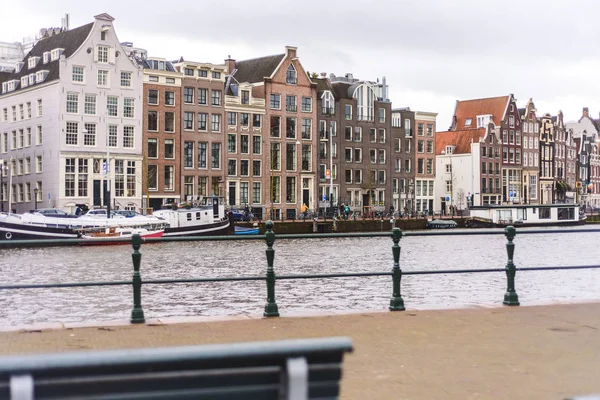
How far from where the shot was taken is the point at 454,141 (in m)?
106

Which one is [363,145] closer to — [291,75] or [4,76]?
[291,75]

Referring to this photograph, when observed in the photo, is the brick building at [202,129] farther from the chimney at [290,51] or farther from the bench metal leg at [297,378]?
the bench metal leg at [297,378]

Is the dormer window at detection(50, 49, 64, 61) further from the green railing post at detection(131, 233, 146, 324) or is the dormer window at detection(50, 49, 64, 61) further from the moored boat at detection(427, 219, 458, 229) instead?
the green railing post at detection(131, 233, 146, 324)

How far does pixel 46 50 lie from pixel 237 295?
51427mm

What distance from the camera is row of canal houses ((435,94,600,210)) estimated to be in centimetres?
10231

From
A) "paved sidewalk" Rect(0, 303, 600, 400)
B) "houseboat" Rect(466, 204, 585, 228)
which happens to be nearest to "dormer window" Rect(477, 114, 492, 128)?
"houseboat" Rect(466, 204, 585, 228)

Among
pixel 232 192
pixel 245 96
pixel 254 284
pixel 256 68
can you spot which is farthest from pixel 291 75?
pixel 254 284

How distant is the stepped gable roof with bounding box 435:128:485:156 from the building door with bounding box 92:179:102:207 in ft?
168

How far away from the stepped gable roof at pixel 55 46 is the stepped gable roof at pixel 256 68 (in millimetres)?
16989

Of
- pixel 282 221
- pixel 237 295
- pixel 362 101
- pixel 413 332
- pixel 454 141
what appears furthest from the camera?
pixel 454 141

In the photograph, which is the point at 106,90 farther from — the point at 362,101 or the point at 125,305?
the point at 125,305

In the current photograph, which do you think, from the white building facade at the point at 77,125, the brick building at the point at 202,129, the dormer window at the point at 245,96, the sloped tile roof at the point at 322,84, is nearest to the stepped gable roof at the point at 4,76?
the white building facade at the point at 77,125

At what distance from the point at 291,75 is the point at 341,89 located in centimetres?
875

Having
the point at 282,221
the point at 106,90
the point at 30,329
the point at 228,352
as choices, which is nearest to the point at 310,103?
the point at 282,221
